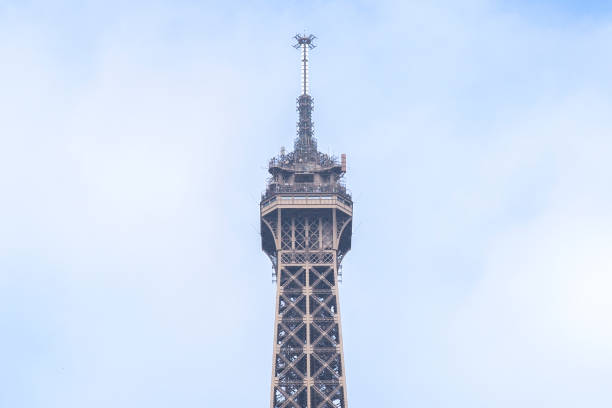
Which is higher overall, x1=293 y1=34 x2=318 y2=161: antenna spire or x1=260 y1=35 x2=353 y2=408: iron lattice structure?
x1=293 y1=34 x2=318 y2=161: antenna spire

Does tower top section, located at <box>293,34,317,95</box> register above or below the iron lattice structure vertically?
above

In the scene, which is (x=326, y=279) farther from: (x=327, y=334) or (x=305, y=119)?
(x=305, y=119)

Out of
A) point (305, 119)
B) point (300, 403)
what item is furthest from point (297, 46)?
point (300, 403)

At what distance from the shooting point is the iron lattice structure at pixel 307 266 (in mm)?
165875

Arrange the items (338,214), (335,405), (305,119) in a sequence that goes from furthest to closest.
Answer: (305,119), (338,214), (335,405)

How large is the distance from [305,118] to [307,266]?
78.6 ft

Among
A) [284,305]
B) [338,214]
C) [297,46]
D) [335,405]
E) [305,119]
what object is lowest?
[335,405]

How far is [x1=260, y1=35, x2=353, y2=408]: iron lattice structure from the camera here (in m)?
166

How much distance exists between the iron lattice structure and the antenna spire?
182mm

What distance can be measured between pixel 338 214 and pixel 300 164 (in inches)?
343

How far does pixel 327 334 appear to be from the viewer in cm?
16838

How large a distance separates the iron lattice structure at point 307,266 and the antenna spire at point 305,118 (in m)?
0.18

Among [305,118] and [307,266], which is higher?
[305,118]

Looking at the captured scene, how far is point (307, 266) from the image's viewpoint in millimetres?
172000
